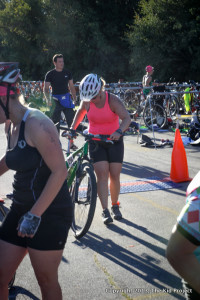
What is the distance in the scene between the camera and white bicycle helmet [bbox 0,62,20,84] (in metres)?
2.45

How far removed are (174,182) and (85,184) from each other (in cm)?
278

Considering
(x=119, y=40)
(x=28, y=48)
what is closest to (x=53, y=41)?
(x=28, y=48)

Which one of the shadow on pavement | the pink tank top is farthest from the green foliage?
the shadow on pavement

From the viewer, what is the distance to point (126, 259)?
406 cm

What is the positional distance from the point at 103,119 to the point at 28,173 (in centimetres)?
265

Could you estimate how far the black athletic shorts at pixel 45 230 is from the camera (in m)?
2.42

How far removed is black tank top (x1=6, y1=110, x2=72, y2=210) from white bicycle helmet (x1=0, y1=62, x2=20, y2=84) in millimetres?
231

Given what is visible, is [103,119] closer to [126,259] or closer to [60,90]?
[126,259]

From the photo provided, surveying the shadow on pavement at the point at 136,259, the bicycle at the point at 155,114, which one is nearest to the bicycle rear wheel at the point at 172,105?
the bicycle at the point at 155,114

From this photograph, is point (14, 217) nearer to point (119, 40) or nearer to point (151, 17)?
point (151, 17)

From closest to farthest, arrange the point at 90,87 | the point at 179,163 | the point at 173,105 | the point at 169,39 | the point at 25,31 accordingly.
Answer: the point at 90,87 < the point at 179,163 < the point at 173,105 < the point at 169,39 < the point at 25,31

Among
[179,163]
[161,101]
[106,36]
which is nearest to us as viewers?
[179,163]

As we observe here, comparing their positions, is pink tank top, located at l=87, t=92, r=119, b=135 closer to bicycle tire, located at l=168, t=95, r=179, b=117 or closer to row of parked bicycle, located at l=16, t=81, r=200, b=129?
row of parked bicycle, located at l=16, t=81, r=200, b=129

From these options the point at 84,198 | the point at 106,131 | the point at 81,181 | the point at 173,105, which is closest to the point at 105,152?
the point at 106,131
